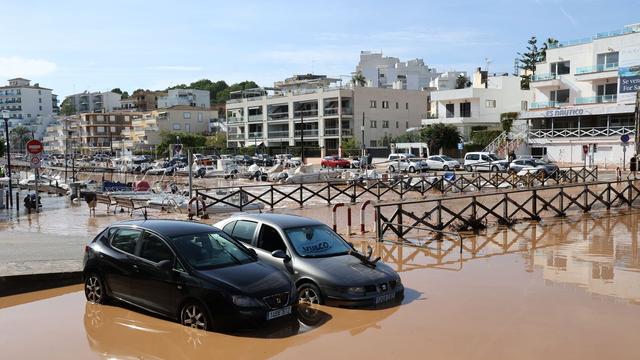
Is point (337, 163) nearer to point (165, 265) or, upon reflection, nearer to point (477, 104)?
point (477, 104)

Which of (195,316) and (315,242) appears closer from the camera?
(195,316)

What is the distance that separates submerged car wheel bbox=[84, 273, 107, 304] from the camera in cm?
939

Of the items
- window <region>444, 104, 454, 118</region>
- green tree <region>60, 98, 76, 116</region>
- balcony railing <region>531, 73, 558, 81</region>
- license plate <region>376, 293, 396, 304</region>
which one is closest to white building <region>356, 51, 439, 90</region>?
window <region>444, 104, 454, 118</region>

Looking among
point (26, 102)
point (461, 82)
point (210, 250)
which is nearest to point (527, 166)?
point (210, 250)

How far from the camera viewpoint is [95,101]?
17100cm

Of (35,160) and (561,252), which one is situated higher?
(35,160)

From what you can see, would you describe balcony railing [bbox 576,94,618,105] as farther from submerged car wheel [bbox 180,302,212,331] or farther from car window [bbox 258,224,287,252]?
submerged car wheel [bbox 180,302,212,331]

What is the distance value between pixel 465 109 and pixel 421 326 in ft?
222

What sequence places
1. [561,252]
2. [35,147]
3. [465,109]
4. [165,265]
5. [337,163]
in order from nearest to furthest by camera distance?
[165,265] < [561,252] < [35,147] < [337,163] < [465,109]

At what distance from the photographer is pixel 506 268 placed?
12789 millimetres

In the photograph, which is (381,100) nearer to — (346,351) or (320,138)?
(320,138)

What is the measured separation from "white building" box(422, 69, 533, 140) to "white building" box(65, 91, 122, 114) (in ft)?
384

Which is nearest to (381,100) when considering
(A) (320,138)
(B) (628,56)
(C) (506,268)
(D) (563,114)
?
(A) (320,138)

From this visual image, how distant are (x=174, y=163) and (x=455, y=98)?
35468mm
